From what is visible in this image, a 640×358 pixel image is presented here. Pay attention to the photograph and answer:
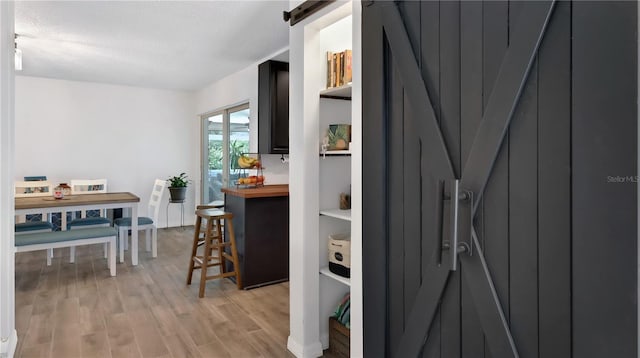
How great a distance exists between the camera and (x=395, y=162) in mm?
1801

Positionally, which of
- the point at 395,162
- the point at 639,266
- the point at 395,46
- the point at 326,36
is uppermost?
the point at 326,36

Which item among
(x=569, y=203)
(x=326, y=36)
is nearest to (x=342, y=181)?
(x=326, y=36)

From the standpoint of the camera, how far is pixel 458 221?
1458mm

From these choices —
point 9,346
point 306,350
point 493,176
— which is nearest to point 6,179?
point 9,346

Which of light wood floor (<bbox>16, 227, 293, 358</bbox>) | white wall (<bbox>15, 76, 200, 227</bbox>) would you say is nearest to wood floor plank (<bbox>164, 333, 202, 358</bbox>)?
light wood floor (<bbox>16, 227, 293, 358</bbox>)

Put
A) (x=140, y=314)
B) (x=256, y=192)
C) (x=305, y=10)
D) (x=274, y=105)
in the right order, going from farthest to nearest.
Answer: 1. (x=274, y=105)
2. (x=256, y=192)
3. (x=140, y=314)
4. (x=305, y=10)

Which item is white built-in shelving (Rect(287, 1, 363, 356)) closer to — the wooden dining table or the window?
the wooden dining table

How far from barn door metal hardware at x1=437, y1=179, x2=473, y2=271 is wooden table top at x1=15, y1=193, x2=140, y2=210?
3948 mm

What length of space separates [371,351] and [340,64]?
5.12ft

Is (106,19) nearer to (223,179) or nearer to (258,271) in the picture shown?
(258,271)

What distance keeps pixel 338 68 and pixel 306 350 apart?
5.65ft

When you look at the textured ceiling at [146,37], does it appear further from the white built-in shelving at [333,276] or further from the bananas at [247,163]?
the white built-in shelving at [333,276]

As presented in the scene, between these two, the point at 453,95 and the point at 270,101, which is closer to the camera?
the point at 453,95

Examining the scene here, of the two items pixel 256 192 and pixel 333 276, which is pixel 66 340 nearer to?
pixel 256 192
